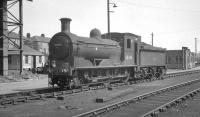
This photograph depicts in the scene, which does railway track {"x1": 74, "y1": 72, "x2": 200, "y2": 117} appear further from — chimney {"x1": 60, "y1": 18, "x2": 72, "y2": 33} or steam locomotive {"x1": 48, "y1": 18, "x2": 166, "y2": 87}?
chimney {"x1": 60, "y1": 18, "x2": 72, "y2": 33}

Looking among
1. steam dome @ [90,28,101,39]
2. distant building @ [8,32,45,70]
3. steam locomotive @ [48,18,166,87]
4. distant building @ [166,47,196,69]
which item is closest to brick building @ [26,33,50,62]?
distant building @ [8,32,45,70]

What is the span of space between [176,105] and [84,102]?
13.0 feet

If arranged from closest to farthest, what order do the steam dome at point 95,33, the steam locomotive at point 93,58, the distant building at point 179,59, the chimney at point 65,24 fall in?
the steam locomotive at point 93,58 < the chimney at point 65,24 < the steam dome at point 95,33 < the distant building at point 179,59

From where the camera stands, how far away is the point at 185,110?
962cm

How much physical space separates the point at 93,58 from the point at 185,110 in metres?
7.75

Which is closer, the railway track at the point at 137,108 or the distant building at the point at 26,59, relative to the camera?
the railway track at the point at 137,108

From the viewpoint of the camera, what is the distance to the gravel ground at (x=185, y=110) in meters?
8.79

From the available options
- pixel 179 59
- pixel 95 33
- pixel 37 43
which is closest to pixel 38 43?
pixel 37 43

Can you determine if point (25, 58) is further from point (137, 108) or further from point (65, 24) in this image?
point (137, 108)

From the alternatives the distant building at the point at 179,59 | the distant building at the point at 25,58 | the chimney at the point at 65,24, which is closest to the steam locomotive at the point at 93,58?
Result: the chimney at the point at 65,24

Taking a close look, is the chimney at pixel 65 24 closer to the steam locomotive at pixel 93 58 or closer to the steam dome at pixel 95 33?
the steam locomotive at pixel 93 58

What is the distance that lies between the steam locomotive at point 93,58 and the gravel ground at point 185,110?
20.7 ft

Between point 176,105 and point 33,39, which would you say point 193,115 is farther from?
point 33,39

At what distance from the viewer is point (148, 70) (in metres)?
22.2
